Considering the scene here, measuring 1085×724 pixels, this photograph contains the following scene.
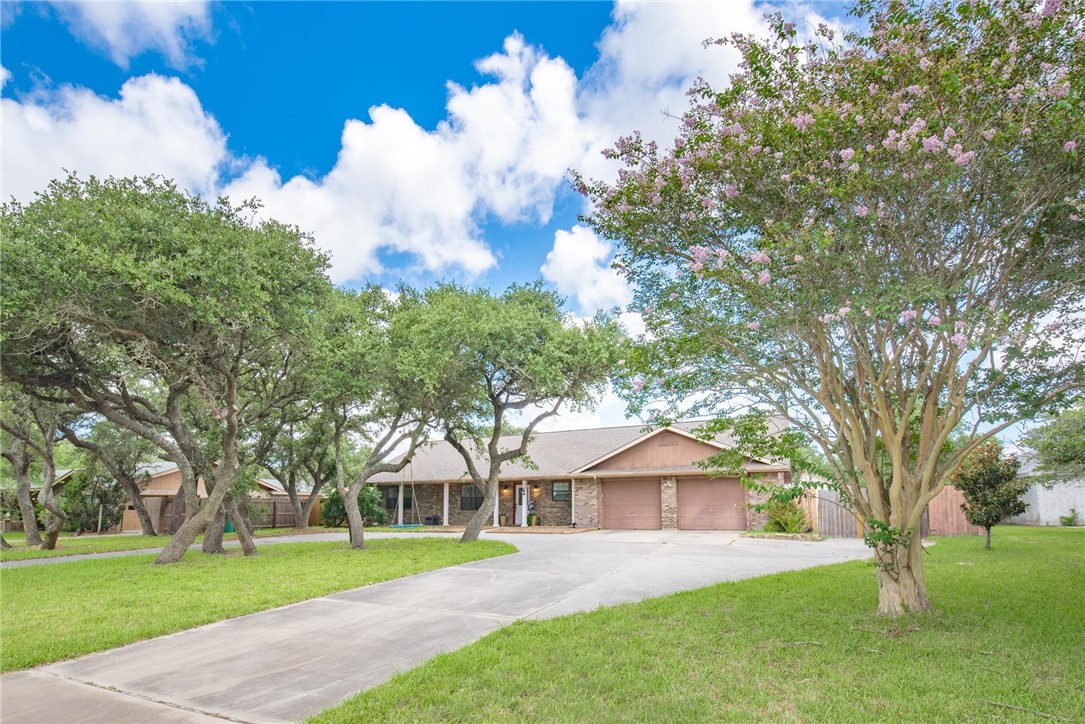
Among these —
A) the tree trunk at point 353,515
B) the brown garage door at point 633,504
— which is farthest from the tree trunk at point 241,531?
the brown garage door at point 633,504

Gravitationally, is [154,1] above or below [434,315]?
above

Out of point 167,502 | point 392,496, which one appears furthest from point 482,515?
point 167,502

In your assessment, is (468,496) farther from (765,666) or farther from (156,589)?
(765,666)

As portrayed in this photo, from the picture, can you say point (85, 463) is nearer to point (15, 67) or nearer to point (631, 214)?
point (15, 67)

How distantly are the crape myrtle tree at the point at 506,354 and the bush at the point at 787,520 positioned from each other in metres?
8.11

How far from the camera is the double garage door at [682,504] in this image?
23.3m

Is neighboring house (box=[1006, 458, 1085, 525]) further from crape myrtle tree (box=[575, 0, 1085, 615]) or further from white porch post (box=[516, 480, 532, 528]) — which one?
crape myrtle tree (box=[575, 0, 1085, 615])

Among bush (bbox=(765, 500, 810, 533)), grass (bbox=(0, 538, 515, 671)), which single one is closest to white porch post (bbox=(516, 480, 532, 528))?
bush (bbox=(765, 500, 810, 533))

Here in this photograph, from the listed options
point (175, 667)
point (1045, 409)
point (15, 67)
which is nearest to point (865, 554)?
point (1045, 409)

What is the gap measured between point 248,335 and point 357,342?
112 inches

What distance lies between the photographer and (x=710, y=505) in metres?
23.7

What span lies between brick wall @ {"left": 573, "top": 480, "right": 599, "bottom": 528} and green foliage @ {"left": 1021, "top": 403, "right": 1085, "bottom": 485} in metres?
15.0

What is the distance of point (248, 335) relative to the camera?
38.6 ft

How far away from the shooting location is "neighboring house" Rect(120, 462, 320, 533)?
28.7 m
